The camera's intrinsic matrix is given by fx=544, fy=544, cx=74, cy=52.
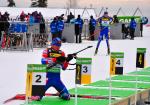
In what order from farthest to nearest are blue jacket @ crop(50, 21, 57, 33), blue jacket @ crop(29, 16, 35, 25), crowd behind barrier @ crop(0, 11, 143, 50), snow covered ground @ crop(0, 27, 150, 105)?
1. blue jacket @ crop(29, 16, 35, 25)
2. blue jacket @ crop(50, 21, 57, 33)
3. crowd behind barrier @ crop(0, 11, 143, 50)
4. snow covered ground @ crop(0, 27, 150, 105)

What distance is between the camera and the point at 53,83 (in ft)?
32.9

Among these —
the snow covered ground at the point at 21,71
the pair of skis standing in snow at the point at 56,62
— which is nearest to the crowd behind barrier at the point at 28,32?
the snow covered ground at the point at 21,71

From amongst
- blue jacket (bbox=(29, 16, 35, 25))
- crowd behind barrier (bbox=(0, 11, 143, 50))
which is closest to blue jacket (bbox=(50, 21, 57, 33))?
crowd behind barrier (bbox=(0, 11, 143, 50))

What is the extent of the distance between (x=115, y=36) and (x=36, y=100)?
30.5 m

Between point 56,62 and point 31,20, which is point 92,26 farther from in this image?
point 56,62

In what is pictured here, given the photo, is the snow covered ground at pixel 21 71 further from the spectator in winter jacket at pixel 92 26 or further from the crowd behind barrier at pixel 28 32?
the spectator in winter jacket at pixel 92 26

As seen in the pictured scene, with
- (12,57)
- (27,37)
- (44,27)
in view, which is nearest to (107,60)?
(12,57)

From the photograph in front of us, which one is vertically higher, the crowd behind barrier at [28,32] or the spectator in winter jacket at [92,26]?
the spectator in winter jacket at [92,26]

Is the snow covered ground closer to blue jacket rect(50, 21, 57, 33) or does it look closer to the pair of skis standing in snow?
the pair of skis standing in snow

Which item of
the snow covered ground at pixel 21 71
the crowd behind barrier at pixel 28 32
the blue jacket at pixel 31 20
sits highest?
the blue jacket at pixel 31 20

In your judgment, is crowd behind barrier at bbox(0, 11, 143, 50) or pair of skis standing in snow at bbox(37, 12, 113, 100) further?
crowd behind barrier at bbox(0, 11, 143, 50)

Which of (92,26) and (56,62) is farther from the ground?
(92,26)

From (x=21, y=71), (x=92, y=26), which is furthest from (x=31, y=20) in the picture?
(x=21, y=71)

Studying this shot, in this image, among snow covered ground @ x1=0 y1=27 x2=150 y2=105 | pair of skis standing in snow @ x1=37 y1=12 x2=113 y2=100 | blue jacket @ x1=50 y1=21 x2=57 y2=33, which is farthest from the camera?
blue jacket @ x1=50 y1=21 x2=57 y2=33
